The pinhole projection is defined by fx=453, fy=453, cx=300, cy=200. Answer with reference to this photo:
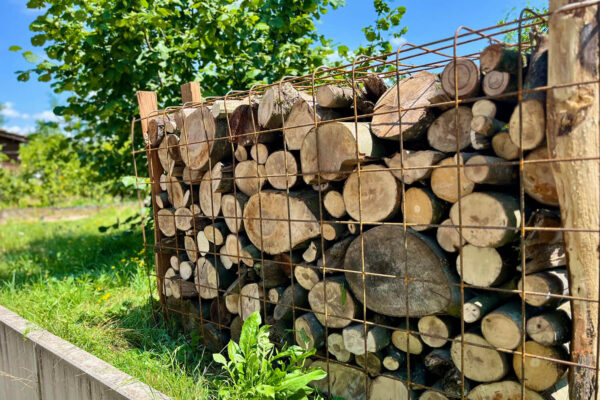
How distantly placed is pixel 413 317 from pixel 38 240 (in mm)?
7191

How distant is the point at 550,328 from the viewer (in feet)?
5.36

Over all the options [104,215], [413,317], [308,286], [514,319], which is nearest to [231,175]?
[308,286]

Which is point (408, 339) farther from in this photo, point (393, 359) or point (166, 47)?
point (166, 47)

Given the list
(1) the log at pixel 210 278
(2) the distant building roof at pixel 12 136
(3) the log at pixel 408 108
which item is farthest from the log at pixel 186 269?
(2) the distant building roof at pixel 12 136

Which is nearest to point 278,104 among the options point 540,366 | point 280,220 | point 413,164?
point 280,220

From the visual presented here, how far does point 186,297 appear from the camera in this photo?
10.6ft

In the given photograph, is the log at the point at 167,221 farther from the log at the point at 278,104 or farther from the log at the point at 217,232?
the log at the point at 278,104

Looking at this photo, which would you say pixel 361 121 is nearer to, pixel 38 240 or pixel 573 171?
pixel 573 171

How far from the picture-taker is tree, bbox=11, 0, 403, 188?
14.1ft

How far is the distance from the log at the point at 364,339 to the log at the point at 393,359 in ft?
0.14

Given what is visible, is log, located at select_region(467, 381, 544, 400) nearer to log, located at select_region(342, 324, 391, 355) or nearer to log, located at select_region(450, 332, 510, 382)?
log, located at select_region(450, 332, 510, 382)

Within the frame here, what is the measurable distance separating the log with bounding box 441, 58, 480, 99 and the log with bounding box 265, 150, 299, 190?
0.88m

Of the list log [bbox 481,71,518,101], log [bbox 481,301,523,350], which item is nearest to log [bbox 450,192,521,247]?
log [bbox 481,301,523,350]

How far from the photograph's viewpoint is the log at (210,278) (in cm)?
292
